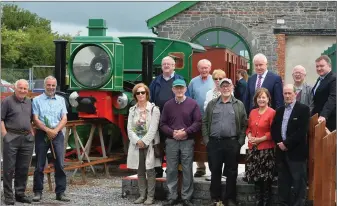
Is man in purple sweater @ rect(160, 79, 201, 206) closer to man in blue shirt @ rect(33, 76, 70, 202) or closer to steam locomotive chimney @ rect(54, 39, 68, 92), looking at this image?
man in blue shirt @ rect(33, 76, 70, 202)

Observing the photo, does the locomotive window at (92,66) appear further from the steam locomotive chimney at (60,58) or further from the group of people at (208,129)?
the group of people at (208,129)

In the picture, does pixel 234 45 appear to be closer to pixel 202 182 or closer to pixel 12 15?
pixel 202 182

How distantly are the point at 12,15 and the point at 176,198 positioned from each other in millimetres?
58596

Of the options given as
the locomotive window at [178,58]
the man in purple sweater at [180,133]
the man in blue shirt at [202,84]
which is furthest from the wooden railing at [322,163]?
the locomotive window at [178,58]

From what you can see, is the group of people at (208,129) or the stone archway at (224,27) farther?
the stone archway at (224,27)

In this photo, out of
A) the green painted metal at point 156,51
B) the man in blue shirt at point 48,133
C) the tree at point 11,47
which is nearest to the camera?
the man in blue shirt at point 48,133

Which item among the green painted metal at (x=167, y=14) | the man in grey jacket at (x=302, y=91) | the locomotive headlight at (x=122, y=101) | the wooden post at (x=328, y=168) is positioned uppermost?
the green painted metal at (x=167, y=14)

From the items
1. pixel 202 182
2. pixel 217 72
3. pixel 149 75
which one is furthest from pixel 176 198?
pixel 149 75

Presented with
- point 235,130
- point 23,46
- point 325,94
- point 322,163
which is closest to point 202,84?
point 235,130

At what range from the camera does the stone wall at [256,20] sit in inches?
977

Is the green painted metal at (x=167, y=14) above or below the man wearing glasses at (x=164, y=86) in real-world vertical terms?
above

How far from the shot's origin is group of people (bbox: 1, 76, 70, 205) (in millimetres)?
9281

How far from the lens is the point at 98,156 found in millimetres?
12492

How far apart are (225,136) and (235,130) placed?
146mm
